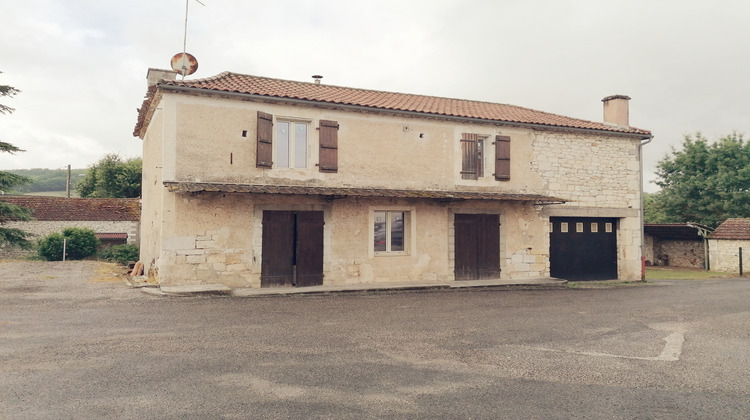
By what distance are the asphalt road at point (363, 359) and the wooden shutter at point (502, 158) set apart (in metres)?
5.22

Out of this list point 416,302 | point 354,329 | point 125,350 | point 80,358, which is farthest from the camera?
point 416,302

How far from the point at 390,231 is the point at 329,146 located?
9.13 ft

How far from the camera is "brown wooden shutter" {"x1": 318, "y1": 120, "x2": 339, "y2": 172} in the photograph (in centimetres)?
1249

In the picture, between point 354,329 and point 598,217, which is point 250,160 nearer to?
point 354,329

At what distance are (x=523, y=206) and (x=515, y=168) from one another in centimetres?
114

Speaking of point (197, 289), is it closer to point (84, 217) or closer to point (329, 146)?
point (329, 146)

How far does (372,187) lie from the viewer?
13055mm

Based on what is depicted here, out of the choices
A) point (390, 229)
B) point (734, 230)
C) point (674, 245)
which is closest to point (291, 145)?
point (390, 229)

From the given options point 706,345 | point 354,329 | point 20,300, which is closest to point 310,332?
point 354,329

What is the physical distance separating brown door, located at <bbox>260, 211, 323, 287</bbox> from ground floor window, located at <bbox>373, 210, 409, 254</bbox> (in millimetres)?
1601

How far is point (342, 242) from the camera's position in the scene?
41.7ft

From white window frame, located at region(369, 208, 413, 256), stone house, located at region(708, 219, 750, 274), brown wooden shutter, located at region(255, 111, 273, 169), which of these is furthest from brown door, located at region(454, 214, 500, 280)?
stone house, located at region(708, 219, 750, 274)

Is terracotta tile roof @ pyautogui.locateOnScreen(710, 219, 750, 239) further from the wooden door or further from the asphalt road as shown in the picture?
the wooden door

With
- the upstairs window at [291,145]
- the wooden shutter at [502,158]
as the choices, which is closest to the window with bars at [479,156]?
the wooden shutter at [502,158]
